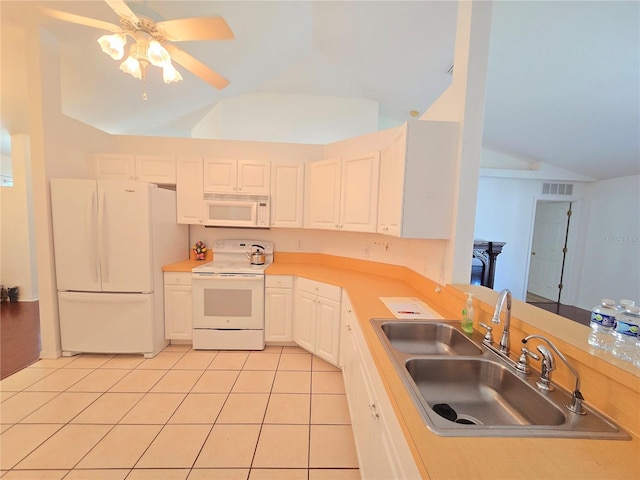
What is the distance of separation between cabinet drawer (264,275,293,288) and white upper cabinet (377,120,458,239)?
1.42 metres

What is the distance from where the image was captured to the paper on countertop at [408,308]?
5.53 feet

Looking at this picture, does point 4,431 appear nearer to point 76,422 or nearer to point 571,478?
point 76,422

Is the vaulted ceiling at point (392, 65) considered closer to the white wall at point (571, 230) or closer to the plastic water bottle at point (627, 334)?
the white wall at point (571, 230)

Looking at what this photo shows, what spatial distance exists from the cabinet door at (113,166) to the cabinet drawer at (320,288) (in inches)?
95.1

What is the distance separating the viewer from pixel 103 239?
2.53m

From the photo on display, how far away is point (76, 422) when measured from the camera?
183 cm

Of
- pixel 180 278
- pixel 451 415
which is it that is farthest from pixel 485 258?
pixel 180 278

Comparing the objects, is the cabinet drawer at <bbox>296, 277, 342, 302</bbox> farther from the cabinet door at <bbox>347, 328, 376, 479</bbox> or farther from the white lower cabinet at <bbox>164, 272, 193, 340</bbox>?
the white lower cabinet at <bbox>164, 272, 193, 340</bbox>

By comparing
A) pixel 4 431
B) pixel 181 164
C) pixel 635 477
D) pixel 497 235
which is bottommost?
pixel 4 431

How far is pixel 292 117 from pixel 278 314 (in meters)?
3.39

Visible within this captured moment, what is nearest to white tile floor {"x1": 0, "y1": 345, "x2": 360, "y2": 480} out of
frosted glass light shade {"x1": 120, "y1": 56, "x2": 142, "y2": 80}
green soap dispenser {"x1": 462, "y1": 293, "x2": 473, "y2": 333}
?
green soap dispenser {"x1": 462, "y1": 293, "x2": 473, "y2": 333}

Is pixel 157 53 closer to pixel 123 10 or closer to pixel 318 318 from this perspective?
pixel 123 10

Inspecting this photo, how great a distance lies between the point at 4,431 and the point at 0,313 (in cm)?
297

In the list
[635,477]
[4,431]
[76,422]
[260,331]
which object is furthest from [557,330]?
[4,431]
